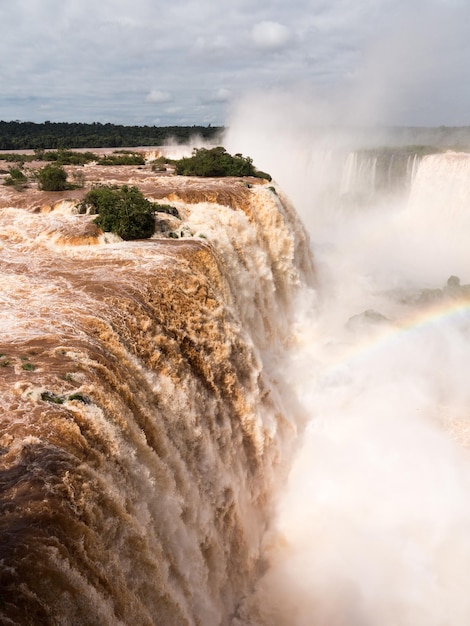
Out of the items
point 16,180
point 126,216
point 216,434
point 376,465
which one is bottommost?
point 376,465

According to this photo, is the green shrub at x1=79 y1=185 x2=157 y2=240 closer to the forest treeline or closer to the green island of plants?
the green island of plants

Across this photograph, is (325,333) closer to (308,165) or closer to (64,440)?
(64,440)

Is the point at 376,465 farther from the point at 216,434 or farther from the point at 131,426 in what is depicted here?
the point at 131,426

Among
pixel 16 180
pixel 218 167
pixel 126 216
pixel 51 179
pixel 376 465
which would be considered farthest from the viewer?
pixel 218 167

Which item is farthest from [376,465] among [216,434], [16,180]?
[16,180]

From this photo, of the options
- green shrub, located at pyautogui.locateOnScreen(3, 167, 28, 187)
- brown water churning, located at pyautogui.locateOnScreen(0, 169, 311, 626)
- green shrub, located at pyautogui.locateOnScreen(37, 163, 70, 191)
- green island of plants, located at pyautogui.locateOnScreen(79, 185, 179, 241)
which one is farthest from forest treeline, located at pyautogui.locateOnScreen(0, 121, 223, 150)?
brown water churning, located at pyautogui.locateOnScreen(0, 169, 311, 626)

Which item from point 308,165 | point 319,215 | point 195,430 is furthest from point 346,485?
point 308,165

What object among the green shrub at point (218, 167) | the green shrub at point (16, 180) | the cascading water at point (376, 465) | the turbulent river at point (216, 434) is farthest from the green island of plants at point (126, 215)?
the green shrub at point (218, 167)
